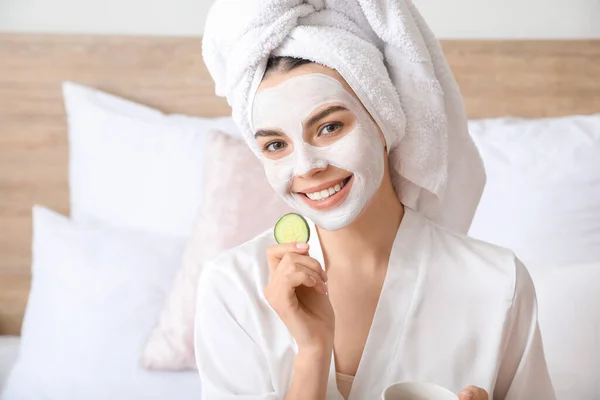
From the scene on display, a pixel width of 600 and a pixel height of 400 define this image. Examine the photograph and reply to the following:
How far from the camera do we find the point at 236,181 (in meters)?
1.96

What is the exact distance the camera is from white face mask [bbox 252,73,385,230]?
1.10m

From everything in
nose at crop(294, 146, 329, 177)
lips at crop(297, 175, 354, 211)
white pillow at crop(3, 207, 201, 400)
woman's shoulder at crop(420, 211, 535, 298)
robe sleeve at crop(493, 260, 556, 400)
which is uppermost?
nose at crop(294, 146, 329, 177)

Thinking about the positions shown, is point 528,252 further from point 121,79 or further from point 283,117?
point 121,79

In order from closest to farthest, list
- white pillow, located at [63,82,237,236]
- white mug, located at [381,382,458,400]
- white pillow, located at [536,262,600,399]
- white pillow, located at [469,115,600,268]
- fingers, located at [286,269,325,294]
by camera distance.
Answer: white mug, located at [381,382,458,400]
fingers, located at [286,269,325,294]
white pillow, located at [536,262,600,399]
white pillow, located at [469,115,600,268]
white pillow, located at [63,82,237,236]

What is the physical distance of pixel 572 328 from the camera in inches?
65.8

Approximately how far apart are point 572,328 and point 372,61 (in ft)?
2.87

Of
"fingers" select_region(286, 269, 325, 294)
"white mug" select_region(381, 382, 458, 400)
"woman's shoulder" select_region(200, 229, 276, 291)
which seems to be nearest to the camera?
"white mug" select_region(381, 382, 458, 400)

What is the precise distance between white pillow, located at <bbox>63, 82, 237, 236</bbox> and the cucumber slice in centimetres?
104

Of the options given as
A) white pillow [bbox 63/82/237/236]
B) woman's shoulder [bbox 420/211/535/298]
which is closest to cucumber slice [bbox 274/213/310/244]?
woman's shoulder [bbox 420/211/535/298]

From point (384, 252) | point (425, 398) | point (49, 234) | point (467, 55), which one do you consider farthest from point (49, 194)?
point (425, 398)

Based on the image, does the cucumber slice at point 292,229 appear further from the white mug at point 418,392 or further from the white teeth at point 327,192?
the white mug at point 418,392

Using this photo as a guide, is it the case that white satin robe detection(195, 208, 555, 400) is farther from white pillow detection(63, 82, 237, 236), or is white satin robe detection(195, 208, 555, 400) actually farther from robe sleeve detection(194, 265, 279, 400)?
white pillow detection(63, 82, 237, 236)

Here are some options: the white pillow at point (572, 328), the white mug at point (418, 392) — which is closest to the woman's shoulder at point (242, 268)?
the white mug at point (418, 392)

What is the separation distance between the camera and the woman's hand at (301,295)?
1.05 metres
